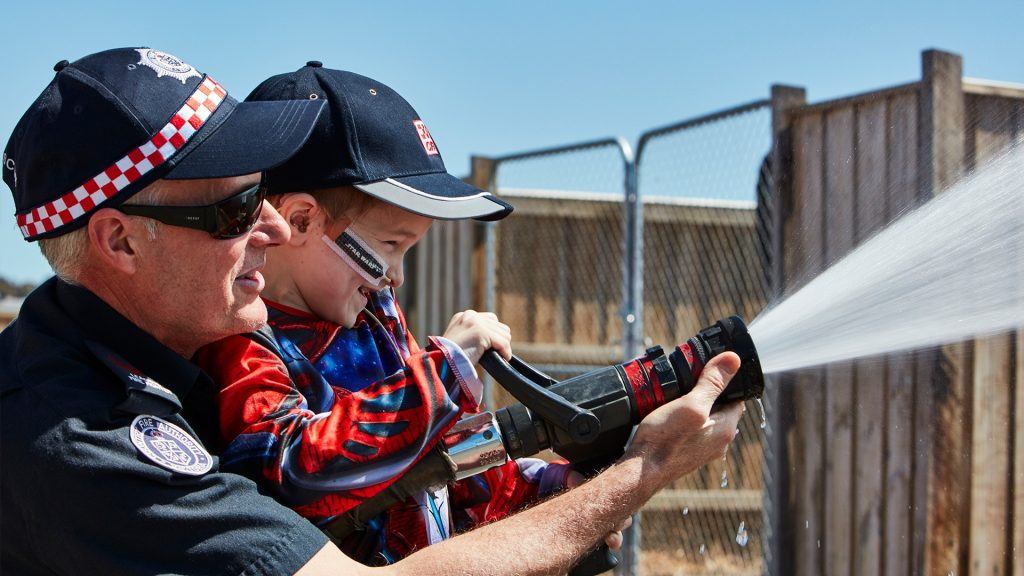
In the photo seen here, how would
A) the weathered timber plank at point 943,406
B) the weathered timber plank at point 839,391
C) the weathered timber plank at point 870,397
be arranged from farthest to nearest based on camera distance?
1. the weathered timber plank at point 839,391
2. the weathered timber plank at point 870,397
3. the weathered timber plank at point 943,406

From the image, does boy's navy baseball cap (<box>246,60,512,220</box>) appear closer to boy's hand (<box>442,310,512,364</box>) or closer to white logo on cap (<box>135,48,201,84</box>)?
boy's hand (<box>442,310,512,364</box>)

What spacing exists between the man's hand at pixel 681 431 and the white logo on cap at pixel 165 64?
1.35m

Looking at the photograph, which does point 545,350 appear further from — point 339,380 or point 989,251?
point 339,380

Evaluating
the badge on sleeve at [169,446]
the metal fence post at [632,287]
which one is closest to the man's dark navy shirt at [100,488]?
the badge on sleeve at [169,446]

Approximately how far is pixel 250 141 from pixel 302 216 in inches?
18.9

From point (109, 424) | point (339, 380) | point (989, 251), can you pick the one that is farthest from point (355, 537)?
point (989, 251)

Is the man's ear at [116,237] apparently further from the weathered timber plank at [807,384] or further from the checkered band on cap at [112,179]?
the weathered timber plank at [807,384]

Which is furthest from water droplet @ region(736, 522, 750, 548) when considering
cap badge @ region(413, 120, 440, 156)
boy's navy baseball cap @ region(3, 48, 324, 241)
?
boy's navy baseball cap @ region(3, 48, 324, 241)

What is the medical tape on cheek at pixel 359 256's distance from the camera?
2.52m

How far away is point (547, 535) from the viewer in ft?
7.19

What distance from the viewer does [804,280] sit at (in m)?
5.28

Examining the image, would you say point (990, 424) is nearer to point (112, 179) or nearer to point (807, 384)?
point (807, 384)

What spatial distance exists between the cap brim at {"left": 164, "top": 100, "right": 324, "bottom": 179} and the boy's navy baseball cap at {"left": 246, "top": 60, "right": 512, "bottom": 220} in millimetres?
231

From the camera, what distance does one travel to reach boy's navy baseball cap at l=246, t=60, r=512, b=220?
2463mm
